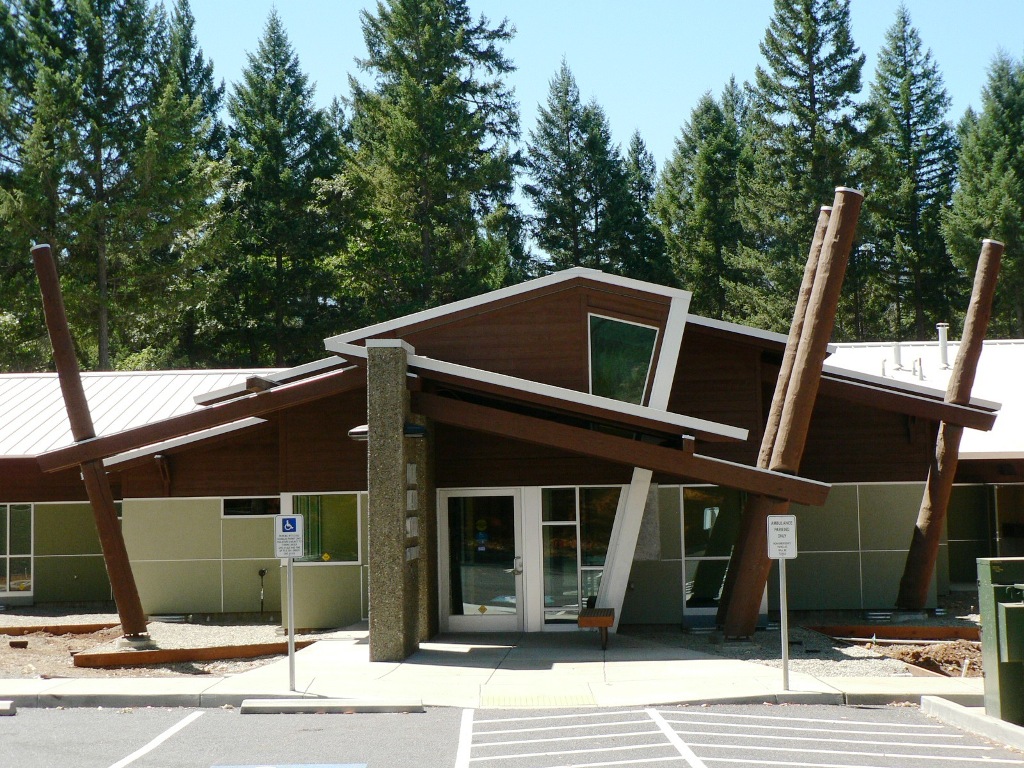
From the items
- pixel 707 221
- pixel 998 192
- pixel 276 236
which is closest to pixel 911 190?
pixel 998 192

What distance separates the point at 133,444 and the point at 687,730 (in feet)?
32.3

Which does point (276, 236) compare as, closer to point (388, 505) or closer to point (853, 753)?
point (388, 505)

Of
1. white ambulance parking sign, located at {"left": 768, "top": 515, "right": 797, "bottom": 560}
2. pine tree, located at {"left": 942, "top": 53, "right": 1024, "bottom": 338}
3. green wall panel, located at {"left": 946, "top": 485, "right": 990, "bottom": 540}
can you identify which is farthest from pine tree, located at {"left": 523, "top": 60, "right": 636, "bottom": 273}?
white ambulance parking sign, located at {"left": 768, "top": 515, "right": 797, "bottom": 560}

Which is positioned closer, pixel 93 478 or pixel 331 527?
pixel 93 478

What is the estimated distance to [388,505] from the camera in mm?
14438

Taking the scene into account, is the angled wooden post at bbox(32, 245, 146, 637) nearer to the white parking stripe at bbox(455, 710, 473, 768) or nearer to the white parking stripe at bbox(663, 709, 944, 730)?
the white parking stripe at bbox(455, 710, 473, 768)

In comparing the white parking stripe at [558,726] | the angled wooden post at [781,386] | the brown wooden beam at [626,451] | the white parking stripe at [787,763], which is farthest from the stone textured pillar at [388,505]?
the white parking stripe at [787,763]

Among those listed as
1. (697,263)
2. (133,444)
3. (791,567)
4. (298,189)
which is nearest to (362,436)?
(133,444)

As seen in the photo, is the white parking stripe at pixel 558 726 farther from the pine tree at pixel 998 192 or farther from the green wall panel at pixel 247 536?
the pine tree at pixel 998 192

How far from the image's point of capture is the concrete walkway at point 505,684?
11961 millimetres

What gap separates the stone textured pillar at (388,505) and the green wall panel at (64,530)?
10515mm

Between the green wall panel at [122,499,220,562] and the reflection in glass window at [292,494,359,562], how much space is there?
8.24 ft

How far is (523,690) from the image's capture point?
1249 centimetres

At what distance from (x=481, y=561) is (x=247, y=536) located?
17.8ft
